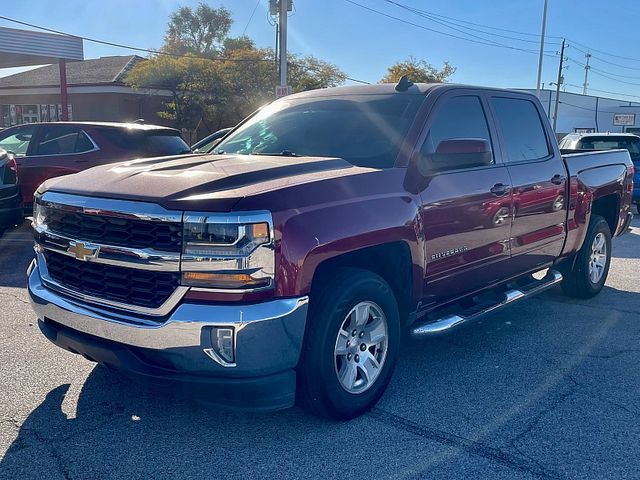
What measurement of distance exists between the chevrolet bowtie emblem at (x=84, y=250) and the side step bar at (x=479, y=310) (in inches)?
81.0

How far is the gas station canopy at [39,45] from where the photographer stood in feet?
57.5

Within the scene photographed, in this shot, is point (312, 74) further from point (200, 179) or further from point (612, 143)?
point (200, 179)

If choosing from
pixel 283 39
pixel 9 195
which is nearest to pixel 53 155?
pixel 9 195

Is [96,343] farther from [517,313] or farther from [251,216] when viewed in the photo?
[517,313]

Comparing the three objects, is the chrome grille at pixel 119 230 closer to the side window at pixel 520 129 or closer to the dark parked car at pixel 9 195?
the side window at pixel 520 129

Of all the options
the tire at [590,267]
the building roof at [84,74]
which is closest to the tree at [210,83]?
the building roof at [84,74]

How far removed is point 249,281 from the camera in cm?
296

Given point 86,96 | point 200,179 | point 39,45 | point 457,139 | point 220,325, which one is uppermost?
point 39,45

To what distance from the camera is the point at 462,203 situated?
4.17 meters

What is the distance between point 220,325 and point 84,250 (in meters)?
0.96

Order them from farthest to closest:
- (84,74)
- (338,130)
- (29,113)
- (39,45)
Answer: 1. (29,113)
2. (84,74)
3. (39,45)
4. (338,130)

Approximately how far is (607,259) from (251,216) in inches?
202

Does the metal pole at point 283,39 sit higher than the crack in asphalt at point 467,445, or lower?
higher

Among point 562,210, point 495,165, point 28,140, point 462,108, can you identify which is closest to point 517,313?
point 562,210
